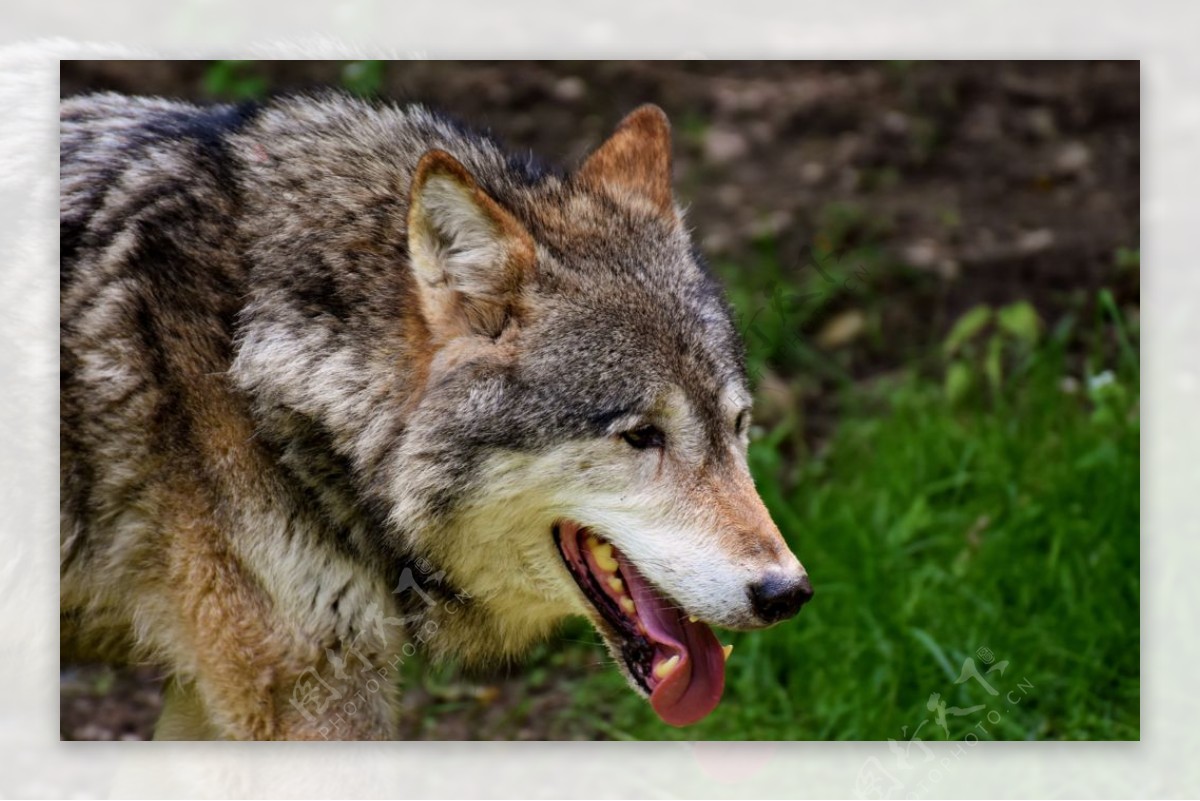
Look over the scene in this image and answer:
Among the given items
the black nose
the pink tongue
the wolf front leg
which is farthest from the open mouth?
the wolf front leg

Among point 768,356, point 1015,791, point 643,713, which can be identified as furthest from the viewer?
point 768,356

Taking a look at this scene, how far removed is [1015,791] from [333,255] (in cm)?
217

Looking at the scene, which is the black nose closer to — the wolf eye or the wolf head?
the wolf head

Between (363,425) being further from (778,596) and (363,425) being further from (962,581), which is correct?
(962,581)

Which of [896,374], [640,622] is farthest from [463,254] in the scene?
[896,374]

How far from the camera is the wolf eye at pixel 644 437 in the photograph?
2852 mm

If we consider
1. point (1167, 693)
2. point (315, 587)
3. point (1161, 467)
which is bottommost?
point (1167, 693)

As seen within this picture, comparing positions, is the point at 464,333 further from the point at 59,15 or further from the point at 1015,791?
the point at 1015,791

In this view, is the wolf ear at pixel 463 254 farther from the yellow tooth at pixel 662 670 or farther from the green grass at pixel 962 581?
the green grass at pixel 962 581

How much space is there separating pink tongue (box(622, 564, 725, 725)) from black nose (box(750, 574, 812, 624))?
0.24 metres

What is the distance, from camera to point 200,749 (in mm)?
3209

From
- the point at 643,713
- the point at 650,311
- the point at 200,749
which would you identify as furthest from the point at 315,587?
the point at 643,713

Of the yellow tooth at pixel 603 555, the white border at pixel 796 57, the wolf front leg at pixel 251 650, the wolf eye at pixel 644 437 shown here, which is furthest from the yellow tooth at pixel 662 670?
the white border at pixel 796 57

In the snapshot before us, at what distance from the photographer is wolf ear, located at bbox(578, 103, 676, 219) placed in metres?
3.19
